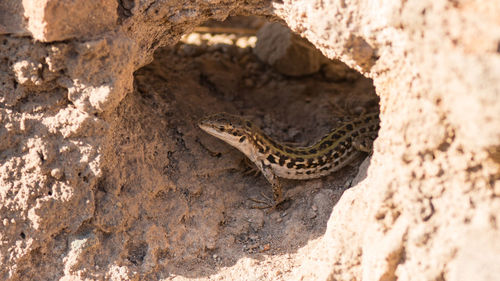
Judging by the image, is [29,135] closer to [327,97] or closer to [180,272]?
[180,272]

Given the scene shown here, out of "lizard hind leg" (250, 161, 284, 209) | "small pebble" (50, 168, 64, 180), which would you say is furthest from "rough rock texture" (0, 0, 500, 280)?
"lizard hind leg" (250, 161, 284, 209)

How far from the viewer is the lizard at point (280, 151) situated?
167 inches

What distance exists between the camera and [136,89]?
13.9 ft

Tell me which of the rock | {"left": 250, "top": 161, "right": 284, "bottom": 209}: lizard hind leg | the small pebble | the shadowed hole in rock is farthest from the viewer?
the rock

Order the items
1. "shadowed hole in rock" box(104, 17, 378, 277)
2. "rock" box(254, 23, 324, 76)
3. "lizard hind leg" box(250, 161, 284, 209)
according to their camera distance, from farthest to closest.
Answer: "rock" box(254, 23, 324, 76) < "lizard hind leg" box(250, 161, 284, 209) < "shadowed hole in rock" box(104, 17, 378, 277)

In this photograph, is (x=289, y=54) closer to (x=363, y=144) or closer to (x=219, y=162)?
(x=363, y=144)

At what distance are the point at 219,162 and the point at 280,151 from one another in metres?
0.56

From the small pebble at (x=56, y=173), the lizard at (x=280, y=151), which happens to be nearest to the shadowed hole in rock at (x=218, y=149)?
the lizard at (x=280, y=151)

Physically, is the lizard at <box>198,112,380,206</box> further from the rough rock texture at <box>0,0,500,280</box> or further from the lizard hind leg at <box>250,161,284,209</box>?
the rough rock texture at <box>0,0,500,280</box>

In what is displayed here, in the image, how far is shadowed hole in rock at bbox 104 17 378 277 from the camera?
3.68 m

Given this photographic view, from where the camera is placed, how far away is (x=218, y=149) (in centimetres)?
442

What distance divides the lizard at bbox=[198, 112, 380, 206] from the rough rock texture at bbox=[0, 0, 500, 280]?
5.8 inches

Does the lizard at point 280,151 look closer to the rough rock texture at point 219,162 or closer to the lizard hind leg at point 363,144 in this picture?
the lizard hind leg at point 363,144

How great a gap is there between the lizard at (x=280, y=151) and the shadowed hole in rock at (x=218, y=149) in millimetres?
131
